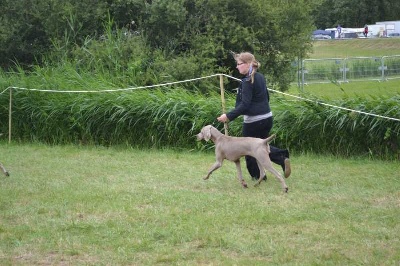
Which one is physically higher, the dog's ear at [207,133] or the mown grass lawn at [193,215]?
the dog's ear at [207,133]

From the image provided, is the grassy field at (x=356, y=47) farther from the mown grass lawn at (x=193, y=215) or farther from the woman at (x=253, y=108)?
the woman at (x=253, y=108)

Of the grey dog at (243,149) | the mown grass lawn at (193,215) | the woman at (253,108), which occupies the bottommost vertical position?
the mown grass lawn at (193,215)

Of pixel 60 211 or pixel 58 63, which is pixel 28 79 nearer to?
pixel 58 63

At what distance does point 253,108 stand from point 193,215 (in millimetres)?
2480

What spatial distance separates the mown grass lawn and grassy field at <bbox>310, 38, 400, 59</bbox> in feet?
116

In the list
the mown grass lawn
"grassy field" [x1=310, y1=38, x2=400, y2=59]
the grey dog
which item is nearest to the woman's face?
the grey dog

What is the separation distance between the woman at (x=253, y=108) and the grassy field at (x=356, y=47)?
3648 centimetres

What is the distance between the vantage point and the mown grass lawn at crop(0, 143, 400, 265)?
712 cm

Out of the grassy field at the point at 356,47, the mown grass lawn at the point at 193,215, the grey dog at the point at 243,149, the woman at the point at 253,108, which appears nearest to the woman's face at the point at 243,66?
the woman at the point at 253,108

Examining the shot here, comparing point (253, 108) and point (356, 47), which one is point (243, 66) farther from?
point (356, 47)

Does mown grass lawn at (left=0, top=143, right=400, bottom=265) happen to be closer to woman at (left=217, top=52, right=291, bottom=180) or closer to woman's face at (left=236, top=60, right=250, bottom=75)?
→ woman at (left=217, top=52, right=291, bottom=180)

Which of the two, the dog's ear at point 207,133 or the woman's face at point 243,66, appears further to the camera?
the dog's ear at point 207,133

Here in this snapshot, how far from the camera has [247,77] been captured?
10.5 m

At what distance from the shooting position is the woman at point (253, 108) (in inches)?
411
